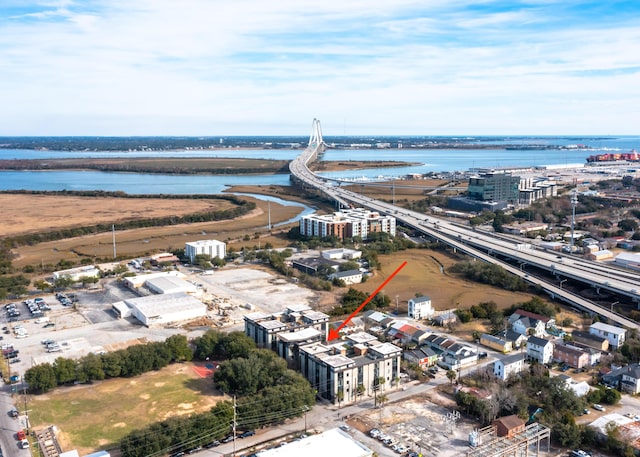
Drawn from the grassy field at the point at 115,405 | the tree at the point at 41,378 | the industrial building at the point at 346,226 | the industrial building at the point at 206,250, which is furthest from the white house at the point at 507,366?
the industrial building at the point at 346,226

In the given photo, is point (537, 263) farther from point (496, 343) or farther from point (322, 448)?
point (322, 448)

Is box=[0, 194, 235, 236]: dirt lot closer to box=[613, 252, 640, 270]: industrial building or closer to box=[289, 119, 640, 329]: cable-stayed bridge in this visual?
box=[289, 119, 640, 329]: cable-stayed bridge

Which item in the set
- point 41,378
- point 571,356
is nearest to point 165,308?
point 41,378

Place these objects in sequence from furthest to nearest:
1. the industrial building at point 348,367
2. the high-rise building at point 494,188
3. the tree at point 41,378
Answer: the high-rise building at point 494,188 < the tree at point 41,378 < the industrial building at point 348,367

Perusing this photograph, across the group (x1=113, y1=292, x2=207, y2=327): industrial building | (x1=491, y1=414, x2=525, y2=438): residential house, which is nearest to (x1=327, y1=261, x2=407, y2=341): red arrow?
(x1=113, y1=292, x2=207, y2=327): industrial building

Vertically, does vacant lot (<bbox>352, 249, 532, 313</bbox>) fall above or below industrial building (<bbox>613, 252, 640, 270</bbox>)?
below

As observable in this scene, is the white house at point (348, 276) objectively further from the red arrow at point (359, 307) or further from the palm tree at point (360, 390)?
the palm tree at point (360, 390)

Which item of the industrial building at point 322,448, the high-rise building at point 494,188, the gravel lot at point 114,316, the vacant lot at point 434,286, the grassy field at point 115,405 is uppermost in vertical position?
the high-rise building at point 494,188
